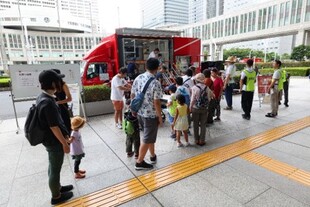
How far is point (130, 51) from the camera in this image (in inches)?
404

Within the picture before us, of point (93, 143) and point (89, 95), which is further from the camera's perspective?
point (89, 95)

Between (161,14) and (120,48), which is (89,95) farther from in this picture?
(161,14)

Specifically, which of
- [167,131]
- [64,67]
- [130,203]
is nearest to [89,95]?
[64,67]

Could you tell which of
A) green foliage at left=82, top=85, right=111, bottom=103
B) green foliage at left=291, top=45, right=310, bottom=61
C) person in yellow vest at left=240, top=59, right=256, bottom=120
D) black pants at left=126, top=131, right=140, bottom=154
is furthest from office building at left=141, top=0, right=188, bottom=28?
black pants at left=126, top=131, right=140, bottom=154

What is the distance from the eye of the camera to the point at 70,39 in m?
65.2

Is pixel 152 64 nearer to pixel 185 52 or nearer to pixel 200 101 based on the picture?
pixel 200 101

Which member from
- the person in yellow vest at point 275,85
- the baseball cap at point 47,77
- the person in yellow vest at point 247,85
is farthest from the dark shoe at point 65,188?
the person in yellow vest at point 275,85

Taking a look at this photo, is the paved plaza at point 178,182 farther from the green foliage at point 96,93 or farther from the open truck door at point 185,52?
the open truck door at point 185,52

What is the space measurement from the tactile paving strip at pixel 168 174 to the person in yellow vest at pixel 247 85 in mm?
1434

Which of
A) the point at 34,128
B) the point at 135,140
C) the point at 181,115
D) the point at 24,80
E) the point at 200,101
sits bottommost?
the point at 135,140

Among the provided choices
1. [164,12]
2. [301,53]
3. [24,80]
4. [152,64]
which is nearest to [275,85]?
[152,64]

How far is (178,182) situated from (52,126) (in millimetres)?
1949

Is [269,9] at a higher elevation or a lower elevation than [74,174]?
higher

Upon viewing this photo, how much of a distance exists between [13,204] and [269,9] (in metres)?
51.2
